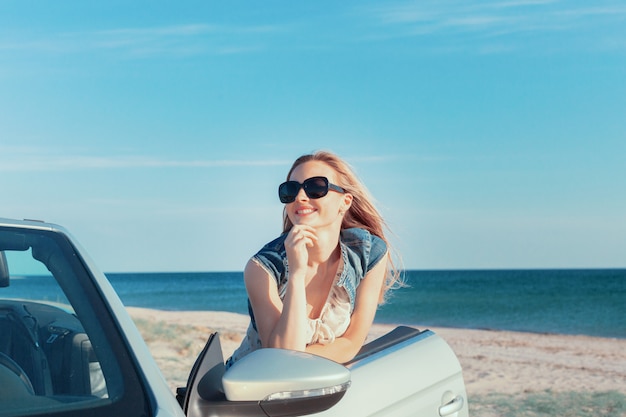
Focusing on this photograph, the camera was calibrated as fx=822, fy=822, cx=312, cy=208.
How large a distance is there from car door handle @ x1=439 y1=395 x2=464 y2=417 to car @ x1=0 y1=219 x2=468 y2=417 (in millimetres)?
148

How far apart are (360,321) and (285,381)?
42.8 inches

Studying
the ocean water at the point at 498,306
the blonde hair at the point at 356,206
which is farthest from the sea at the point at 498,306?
the blonde hair at the point at 356,206

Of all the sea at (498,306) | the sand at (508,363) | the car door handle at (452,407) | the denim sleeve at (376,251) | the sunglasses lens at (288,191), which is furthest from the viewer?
the sea at (498,306)

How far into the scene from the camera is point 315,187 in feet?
9.61

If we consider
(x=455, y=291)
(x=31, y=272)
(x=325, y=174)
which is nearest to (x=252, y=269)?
(x=325, y=174)

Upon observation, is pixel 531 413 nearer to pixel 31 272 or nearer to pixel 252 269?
pixel 252 269

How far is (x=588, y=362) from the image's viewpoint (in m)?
15.0

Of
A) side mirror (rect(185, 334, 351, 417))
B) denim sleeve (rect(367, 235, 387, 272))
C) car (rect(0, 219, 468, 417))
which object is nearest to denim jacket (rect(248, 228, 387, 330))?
denim sleeve (rect(367, 235, 387, 272))

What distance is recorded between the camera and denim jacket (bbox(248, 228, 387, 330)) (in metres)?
2.87

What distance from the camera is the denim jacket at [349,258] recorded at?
2.87 metres

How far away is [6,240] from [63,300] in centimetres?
20

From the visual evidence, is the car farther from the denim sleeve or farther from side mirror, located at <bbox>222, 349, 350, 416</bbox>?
the denim sleeve

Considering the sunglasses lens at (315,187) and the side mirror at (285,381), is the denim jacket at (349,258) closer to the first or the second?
the sunglasses lens at (315,187)

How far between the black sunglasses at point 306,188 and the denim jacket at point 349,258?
178 mm
